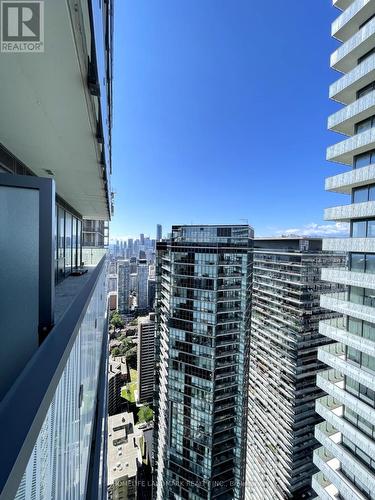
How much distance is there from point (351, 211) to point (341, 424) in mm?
4986

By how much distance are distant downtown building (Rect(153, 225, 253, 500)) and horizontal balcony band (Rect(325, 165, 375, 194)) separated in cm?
728

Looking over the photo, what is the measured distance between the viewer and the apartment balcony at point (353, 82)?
4944 mm

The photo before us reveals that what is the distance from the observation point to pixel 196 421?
12.0m

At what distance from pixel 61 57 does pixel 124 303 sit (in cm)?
6048

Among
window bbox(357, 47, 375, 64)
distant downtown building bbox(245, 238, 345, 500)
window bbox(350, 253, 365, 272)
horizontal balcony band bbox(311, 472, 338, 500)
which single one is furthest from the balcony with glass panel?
distant downtown building bbox(245, 238, 345, 500)

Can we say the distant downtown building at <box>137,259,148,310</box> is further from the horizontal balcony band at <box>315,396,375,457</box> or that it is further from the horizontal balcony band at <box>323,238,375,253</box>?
the horizontal balcony band at <box>323,238,375,253</box>

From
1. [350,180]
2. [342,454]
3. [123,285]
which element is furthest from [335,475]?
[123,285]

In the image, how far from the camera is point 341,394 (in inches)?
213

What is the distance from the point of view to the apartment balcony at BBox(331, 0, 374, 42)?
5.07 meters

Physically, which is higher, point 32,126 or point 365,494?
point 32,126

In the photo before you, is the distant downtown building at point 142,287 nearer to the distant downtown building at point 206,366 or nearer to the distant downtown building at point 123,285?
the distant downtown building at point 123,285

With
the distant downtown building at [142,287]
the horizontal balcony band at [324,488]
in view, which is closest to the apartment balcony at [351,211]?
the horizontal balcony band at [324,488]

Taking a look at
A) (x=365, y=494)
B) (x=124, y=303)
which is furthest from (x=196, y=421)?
(x=124, y=303)

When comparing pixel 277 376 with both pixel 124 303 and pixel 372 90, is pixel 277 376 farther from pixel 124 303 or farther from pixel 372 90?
pixel 124 303
